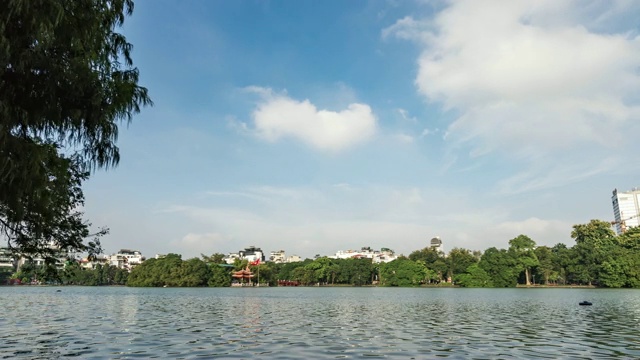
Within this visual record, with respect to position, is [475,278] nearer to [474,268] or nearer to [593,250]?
[474,268]

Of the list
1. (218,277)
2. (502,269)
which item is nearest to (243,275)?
(218,277)

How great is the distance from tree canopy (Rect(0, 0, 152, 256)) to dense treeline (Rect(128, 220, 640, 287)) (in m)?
124

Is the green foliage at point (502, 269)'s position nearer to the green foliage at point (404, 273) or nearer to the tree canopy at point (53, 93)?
the green foliage at point (404, 273)

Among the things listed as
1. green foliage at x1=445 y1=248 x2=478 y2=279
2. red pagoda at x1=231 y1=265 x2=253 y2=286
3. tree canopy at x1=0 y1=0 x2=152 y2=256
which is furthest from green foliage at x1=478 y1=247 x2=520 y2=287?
tree canopy at x1=0 y1=0 x2=152 y2=256

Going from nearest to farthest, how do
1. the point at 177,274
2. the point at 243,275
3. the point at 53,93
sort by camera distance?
the point at 53,93
the point at 177,274
the point at 243,275

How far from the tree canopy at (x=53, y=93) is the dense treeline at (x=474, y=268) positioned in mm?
124030

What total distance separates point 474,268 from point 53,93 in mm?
137013

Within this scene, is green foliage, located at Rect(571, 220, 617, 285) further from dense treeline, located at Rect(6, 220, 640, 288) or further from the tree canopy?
the tree canopy

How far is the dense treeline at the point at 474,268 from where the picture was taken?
114m

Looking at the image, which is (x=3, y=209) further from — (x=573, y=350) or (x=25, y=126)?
(x=573, y=350)

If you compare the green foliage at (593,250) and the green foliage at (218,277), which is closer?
the green foliage at (593,250)

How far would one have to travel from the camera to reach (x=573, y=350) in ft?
66.9

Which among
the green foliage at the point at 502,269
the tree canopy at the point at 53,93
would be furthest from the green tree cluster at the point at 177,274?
the tree canopy at the point at 53,93

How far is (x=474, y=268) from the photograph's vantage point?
5290 inches
